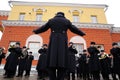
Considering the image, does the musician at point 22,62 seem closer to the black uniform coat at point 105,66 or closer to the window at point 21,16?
the black uniform coat at point 105,66

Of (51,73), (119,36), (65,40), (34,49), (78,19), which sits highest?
(78,19)

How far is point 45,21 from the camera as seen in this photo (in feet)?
67.3

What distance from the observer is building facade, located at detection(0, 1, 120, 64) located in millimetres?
19703

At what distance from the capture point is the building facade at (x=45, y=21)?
Answer: 1970 cm

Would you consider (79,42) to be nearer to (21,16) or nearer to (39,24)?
(39,24)

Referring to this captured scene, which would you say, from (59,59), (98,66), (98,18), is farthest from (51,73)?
(98,18)

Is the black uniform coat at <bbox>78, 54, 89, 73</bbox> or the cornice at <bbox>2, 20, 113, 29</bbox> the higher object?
the cornice at <bbox>2, 20, 113, 29</bbox>

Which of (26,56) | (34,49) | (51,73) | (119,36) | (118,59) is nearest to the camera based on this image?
(51,73)

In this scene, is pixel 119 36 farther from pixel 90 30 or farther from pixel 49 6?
pixel 49 6

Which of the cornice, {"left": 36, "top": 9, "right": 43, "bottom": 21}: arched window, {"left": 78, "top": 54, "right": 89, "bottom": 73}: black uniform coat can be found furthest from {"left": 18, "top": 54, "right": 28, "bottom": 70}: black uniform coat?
{"left": 36, "top": 9, "right": 43, "bottom": 21}: arched window

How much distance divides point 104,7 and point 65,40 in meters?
19.2

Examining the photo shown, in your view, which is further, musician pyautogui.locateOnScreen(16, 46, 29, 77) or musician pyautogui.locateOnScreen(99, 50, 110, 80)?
musician pyautogui.locateOnScreen(16, 46, 29, 77)

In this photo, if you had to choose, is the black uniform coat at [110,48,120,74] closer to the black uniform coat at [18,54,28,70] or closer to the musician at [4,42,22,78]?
the musician at [4,42,22,78]

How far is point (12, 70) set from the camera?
28.5 ft
